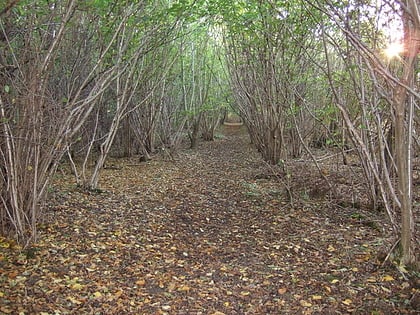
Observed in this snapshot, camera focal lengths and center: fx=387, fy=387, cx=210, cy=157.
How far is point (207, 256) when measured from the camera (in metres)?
4.00

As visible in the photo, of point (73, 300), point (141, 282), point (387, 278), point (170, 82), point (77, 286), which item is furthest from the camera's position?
point (170, 82)

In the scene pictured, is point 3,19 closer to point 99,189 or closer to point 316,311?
point 99,189

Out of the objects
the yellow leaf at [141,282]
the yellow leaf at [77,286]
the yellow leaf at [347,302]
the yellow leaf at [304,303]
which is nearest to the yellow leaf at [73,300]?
the yellow leaf at [77,286]

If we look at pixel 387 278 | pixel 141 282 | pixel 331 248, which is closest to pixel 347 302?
pixel 387 278

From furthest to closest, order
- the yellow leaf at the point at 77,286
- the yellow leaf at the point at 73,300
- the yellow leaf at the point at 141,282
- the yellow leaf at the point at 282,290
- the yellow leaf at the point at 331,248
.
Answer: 1. the yellow leaf at the point at 331,248
2. the yellow leaf at the point at 141,282
3. the yellow leaf at the point at 282,290
4. the yellow leaf at the point at 77,286
5. the yellow leaf at the point at 73,300

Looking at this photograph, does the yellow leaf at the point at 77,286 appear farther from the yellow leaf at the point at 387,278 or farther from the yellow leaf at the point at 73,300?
the yellow leaf at the point at 387,278

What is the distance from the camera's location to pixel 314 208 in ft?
17.9

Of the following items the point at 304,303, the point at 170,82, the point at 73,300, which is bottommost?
the point at 304,303

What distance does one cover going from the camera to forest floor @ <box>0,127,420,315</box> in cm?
298

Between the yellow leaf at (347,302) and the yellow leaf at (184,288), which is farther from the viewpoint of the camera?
the yellow leaf at (184,288)

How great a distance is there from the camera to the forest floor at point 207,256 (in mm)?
2980

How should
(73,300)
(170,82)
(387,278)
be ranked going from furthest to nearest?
(170,82), (387,278), (73,300)

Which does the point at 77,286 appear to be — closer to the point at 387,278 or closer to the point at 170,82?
the point at 387,278

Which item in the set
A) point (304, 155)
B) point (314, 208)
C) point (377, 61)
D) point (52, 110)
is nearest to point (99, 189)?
point (52, 110)
